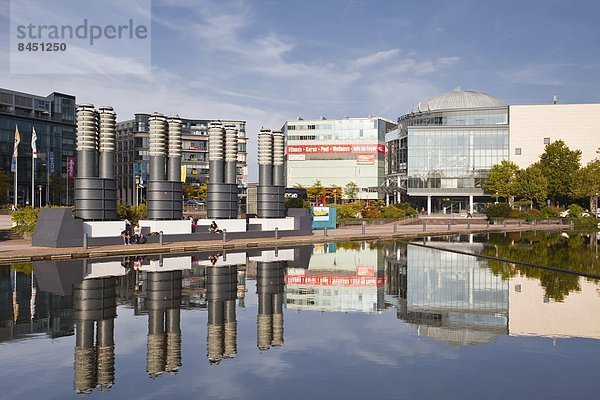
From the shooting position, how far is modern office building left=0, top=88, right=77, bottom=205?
11981cm

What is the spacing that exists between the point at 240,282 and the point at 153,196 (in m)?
19.7

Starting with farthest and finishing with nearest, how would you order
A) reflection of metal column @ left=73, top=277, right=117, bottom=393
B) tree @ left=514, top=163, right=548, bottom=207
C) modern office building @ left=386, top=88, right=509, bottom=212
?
modern office building @ left=386, top=88, right=509, bottom=212, tree @ left=514, top=163, right=548, bottom=207, reflection of metal column @ left=73, top=277, right=117, bottom=393

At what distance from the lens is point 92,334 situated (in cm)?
1393

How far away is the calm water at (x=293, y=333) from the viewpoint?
33.8ft

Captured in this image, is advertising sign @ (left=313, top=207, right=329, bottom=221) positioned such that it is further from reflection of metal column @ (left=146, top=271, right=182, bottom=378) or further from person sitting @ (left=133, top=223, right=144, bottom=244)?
reflection of metal column @ (left=146, top=271, right=182, bottom=378)

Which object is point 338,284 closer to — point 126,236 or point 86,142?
point 126,236

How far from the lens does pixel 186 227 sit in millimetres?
39906

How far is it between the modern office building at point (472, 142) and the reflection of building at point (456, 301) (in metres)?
89.2

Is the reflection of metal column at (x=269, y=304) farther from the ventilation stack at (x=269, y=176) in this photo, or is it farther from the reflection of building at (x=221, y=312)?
the ventilation stack at (x=269, y=176)

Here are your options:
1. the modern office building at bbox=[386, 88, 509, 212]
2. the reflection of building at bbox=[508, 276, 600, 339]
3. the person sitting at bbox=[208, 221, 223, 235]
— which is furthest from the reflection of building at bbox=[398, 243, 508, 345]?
the modern office building at bbox=[386, 88, 509, 212]

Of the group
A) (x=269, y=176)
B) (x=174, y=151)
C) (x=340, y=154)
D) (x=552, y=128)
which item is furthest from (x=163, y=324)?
(x=340, y=154)

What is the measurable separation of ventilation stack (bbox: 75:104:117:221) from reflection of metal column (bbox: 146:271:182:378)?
14752 mm

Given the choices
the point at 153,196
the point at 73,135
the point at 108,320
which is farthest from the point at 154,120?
the point at 73,135

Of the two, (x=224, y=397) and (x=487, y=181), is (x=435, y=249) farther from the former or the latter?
(x=487, y=181)
